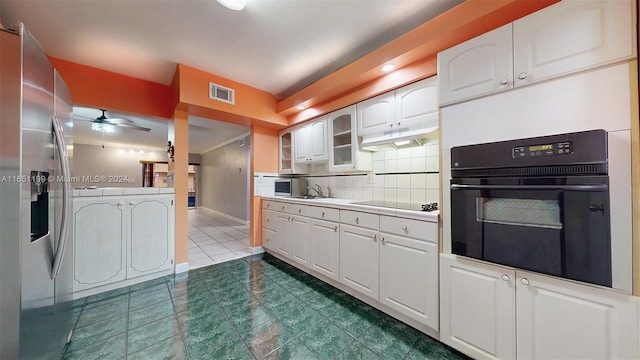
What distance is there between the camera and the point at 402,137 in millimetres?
2068

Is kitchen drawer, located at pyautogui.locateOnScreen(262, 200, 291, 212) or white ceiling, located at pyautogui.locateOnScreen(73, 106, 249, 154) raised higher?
white ceiling, located at pyautogui.locateOnScreen(73, 106, 249, 154)

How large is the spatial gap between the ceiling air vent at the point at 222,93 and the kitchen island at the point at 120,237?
1.28 meters

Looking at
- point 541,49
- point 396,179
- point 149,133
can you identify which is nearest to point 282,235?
point 396,179

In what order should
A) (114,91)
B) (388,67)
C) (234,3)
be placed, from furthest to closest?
(114,91) → (388,67) → (234,3)

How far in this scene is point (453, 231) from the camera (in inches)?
57.2

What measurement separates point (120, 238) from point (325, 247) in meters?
2.20

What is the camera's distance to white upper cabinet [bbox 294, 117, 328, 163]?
297 centimetres

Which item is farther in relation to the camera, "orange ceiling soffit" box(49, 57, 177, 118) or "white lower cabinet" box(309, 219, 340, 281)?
"orange ceiling soffit" box(49, 57, 177, 118)

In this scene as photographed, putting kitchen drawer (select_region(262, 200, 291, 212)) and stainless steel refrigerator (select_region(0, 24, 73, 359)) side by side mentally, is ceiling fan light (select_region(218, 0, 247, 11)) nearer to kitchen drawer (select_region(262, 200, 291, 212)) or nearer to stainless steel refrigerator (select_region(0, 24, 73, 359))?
stainless steel refrigerator (select_region(0, 24, 73, 359))

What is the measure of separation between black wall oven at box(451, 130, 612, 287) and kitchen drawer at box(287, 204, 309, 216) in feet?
5.22

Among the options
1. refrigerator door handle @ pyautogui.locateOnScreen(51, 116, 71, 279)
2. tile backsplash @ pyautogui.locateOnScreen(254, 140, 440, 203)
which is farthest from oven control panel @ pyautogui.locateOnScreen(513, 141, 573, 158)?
refrigerator door handle @ pyautogui.locateOnScreen(51, 116, 71, 279)

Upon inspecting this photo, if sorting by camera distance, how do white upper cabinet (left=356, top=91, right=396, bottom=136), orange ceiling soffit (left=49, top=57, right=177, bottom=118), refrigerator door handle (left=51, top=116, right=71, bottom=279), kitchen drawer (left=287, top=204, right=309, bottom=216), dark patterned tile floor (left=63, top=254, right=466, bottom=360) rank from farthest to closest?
kitchen drawer (left=287, top=204, right=309, bottom=216) → orange ceiling soffit (left=49, top=57, right=177, bottom=118) → white upper cabinet (left=356, top=91, right=396, bottom=136) → dark patterned tile floor (left=63, top=254, right=466, bottom=360) → refrigerator door handle (left=51, top=116, right=71, bottom=279)

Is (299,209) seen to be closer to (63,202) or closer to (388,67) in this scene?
(388,67)

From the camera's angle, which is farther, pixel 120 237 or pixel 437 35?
pixel 120 237
